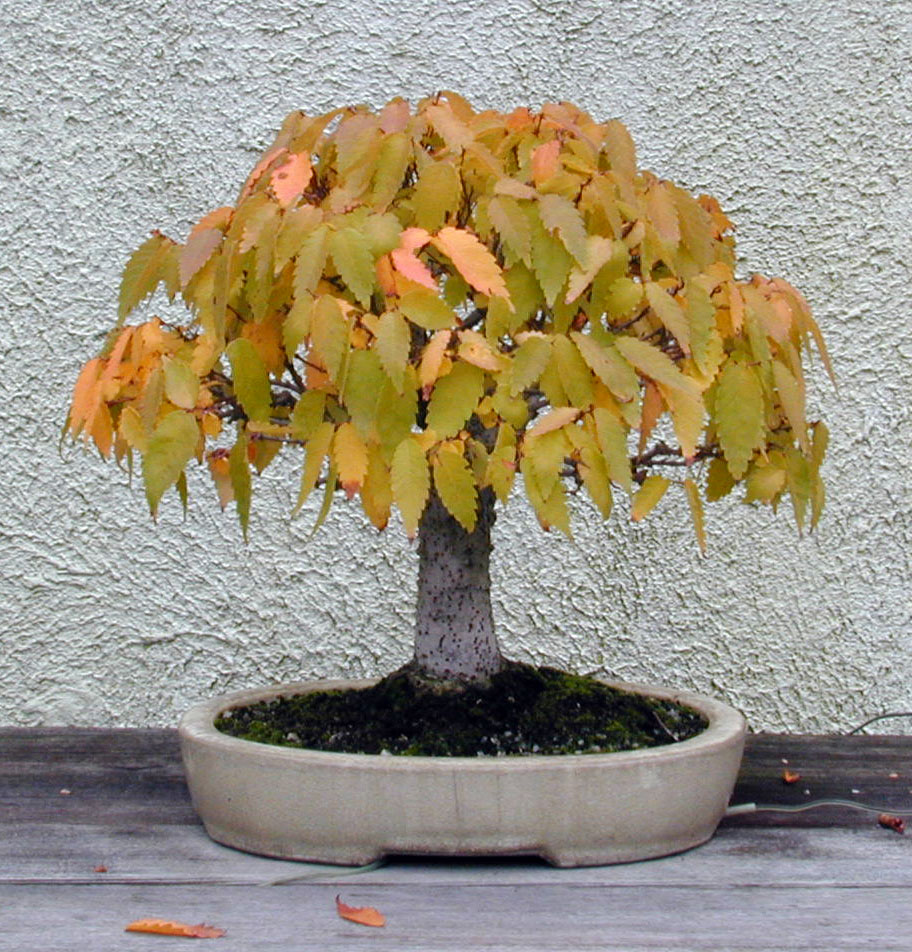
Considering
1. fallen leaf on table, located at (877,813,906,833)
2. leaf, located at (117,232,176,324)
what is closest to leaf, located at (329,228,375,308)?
leaf, located at (117,232,176,324)

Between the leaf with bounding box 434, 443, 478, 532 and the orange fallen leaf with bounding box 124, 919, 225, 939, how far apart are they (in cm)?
33

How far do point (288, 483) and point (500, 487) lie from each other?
0.81 meters

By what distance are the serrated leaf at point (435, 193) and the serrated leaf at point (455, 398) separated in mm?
113

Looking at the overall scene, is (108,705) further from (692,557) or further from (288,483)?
(692,557)

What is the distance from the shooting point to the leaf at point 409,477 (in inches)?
32.5

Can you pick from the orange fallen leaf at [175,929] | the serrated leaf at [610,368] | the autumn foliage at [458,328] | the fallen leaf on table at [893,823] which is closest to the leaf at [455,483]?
the autumn foliage at [458,328]

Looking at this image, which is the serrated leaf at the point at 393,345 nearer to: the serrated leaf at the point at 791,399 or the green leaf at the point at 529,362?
the green leaf at the point at 529,362

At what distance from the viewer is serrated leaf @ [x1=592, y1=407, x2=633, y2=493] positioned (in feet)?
2.73

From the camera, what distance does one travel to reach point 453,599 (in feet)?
3.64

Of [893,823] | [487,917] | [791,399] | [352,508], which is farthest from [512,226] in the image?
[352,508]

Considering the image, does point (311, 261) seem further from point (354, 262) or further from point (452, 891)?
point (452, 891)

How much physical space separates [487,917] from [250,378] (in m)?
0.43

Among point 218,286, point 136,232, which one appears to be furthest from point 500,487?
point 136,232

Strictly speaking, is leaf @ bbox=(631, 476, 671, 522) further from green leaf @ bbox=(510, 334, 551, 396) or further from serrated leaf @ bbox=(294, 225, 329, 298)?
serrated leaf @ bbox=(294, 225, 329, 298)
